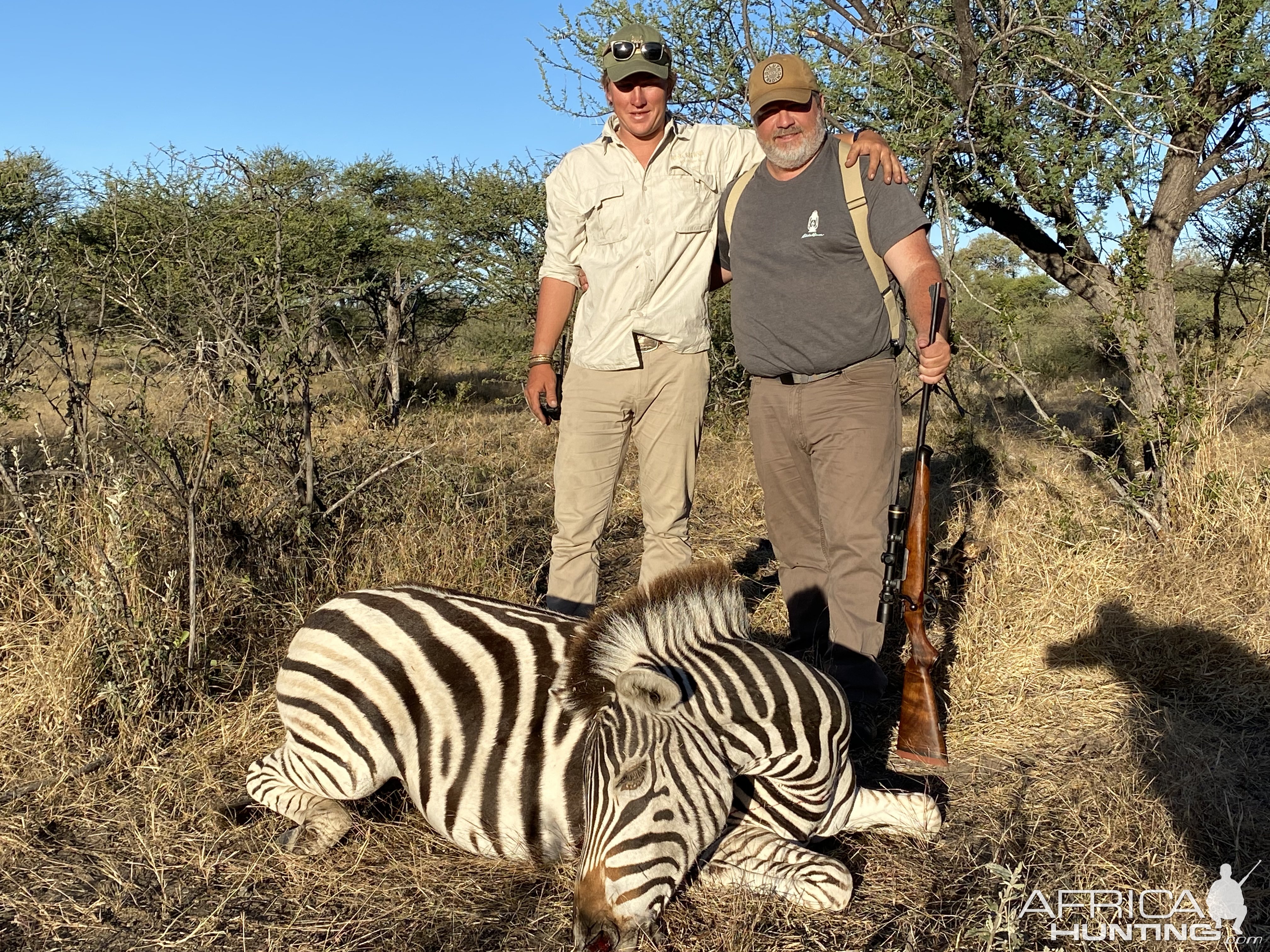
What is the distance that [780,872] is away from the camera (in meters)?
2.62

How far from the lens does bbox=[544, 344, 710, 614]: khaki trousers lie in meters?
4.03

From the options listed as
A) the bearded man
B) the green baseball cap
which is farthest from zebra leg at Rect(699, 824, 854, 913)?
the green baseball cap

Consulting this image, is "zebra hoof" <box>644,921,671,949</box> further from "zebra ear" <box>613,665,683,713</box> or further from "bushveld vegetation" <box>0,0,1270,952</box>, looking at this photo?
"zebra ear" <box>613,665,683,713</box>

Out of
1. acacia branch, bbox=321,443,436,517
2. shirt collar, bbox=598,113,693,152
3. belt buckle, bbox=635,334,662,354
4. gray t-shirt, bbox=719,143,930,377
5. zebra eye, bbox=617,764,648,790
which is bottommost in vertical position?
zebra eye, bbox=617,764,648,790

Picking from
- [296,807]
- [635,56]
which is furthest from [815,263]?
[296,807]

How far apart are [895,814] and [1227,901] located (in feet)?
3.06

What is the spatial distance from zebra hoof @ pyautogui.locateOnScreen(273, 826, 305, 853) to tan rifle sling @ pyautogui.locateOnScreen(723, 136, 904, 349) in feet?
9.33

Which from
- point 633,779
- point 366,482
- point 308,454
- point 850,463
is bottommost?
point 633,779

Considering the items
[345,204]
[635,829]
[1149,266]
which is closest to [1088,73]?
[1149,266]

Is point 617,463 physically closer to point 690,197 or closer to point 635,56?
point 690,197

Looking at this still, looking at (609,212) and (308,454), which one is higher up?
(609,212)

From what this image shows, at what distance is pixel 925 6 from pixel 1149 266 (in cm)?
233

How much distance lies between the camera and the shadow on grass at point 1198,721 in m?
3.08

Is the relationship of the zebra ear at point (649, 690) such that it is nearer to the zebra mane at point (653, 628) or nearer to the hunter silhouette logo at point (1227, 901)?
the zebra mane at point (653, 628)
